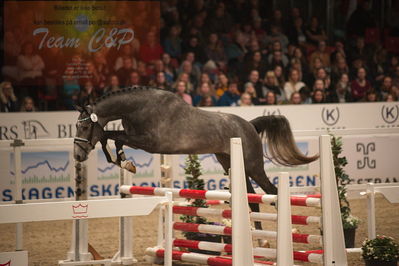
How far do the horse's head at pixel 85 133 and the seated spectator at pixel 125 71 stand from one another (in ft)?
19.9

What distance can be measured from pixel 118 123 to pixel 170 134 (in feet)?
14.0

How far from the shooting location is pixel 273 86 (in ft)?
44.3

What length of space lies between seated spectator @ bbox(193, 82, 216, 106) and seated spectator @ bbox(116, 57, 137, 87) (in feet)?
3.78

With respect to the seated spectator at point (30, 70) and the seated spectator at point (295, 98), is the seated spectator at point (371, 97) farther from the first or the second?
the seated spectator at point (30, 70)

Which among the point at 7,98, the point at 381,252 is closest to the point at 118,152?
the point at 381,252

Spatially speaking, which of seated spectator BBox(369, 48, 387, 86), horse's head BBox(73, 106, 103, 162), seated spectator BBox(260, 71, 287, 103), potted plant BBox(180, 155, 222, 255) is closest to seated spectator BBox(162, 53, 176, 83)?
seated spectator BBox(260, 71, 287, 103)

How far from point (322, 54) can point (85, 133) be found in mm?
9084

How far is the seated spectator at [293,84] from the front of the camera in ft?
44.8

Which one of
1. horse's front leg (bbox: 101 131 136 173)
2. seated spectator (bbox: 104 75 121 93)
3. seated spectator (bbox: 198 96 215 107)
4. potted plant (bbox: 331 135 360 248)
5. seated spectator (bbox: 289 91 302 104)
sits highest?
seated spectator (bbox: 104 75 121 93)

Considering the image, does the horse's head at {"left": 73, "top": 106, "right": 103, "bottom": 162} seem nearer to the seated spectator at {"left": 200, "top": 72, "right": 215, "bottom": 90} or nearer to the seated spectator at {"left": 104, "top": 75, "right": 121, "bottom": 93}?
the seated spectator at {"left": 104, "top": 75, "right": 121, "bottom": 93}

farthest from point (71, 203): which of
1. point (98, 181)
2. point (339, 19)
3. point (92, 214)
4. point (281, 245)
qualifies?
point (339, 19)

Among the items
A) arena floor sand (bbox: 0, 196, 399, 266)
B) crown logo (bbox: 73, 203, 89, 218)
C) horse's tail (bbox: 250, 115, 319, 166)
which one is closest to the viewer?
crown logo (bbox: 73, 203, 89, 218)

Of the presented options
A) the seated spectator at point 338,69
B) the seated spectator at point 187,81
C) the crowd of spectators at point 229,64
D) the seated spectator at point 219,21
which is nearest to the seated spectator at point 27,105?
the crowd of spectators at point 229,64

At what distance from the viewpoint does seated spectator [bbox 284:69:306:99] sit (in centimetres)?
1366
